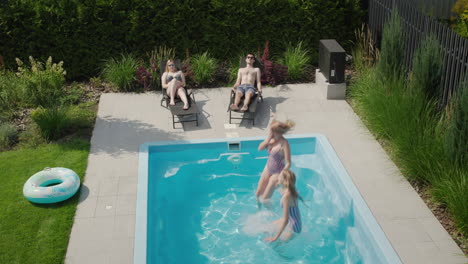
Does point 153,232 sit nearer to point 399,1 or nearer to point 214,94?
point 214,94

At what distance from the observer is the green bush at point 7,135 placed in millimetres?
10977

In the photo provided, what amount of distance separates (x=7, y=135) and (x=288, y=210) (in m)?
6.03

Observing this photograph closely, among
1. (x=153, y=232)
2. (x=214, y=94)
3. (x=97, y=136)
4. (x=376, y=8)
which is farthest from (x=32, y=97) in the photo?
(x=376, y=8)

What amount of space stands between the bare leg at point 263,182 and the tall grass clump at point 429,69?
3372 millimetres

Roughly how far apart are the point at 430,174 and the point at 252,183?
2.91m

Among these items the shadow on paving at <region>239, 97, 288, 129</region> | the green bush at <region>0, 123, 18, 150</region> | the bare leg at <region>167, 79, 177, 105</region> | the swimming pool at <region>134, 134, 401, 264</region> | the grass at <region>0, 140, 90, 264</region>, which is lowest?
the swimming pool at <region>134, 134, 401, 264</region>

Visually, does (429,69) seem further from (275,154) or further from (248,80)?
(248,80)

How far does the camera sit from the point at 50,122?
11.1m

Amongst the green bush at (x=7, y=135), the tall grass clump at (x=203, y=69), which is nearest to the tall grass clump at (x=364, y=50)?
the tall grass clump at (x=203, y=69)

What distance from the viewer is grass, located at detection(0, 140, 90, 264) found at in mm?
7914

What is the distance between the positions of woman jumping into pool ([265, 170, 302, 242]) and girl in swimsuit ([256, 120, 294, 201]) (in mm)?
662

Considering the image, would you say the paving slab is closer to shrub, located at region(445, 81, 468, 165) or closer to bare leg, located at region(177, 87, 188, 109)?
bare leg, located at region(177, 87, 188, 109)

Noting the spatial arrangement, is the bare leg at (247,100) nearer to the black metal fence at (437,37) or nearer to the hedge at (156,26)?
the hedge at (156,26)

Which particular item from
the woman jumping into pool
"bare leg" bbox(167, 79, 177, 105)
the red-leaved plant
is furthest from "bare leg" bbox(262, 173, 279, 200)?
the red-leaved plant
